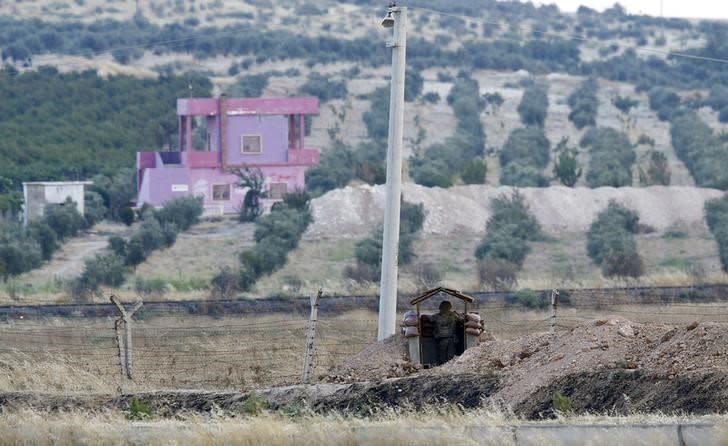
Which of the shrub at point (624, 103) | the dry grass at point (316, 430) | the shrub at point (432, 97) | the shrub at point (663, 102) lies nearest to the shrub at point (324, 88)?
the shrub at point (432, 97)

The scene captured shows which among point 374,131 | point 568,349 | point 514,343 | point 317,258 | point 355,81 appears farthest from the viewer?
point 355,81

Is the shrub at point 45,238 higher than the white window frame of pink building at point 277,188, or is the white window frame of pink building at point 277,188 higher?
the white window frame of pink building at point 277,188

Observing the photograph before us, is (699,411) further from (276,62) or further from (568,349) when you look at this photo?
→ (276,62)

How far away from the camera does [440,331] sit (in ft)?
66.4

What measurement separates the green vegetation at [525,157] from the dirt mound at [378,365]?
51.0 metres

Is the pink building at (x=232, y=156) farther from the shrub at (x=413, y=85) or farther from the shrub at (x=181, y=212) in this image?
the shrub at (x=413, y=85)

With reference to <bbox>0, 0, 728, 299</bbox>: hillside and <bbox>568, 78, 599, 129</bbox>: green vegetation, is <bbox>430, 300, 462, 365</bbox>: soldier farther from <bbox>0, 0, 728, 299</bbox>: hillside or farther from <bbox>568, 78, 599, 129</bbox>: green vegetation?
<bbox>568, 78, 599, 129</bbox>: green vegetation

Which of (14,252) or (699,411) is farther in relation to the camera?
(14,252)

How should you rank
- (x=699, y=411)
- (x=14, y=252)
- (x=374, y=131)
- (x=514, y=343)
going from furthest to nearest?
(x=374, y=131), (x=14, y=252), (x=514, y=343), (x=699, y=411)

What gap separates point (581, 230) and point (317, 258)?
13.1 meters

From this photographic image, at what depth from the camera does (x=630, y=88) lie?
110 m

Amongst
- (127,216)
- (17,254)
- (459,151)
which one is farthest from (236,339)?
(459,151)

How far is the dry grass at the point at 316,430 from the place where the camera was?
12008 millimetres

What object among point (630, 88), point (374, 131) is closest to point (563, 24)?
point (630, 88)
